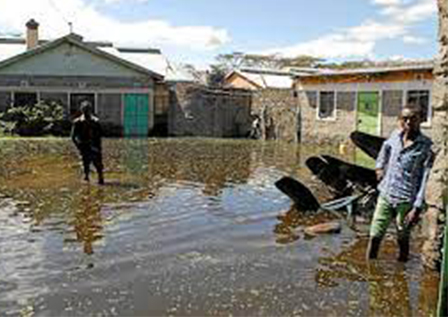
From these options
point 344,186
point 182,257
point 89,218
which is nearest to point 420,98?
point 344,186

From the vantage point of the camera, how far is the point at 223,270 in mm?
7102

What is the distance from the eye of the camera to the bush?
95.1ft

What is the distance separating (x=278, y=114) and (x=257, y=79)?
28.2ft

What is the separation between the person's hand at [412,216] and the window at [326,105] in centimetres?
2157

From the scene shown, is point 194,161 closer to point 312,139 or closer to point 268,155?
point 268,155

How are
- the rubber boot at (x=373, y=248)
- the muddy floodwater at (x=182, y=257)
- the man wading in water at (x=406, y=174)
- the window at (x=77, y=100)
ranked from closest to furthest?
1. the muddy floodwater at (x=182, y=257)
2. the man wading in water at (x=406, y=174)
3. the rubber boot at (x=373, y=248)
4. the window at (x=77, y=100)

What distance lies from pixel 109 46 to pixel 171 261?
35942 mm

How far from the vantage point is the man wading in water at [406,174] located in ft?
22.2

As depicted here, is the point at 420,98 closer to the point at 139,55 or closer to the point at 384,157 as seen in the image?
the point at 384,157

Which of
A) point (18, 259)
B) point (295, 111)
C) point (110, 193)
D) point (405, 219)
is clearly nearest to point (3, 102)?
point (295, 111)

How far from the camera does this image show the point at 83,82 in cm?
3142

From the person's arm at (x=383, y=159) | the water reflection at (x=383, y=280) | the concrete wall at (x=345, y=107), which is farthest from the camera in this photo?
the concrete wall at (x=345, y=107)

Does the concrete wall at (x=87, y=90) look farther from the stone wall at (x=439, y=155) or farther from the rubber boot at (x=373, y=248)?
the stone wall at (x=439, y=155)

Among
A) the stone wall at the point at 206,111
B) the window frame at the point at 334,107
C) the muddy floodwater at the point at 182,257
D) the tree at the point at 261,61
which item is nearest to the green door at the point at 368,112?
the window frame at the point at 334,107
